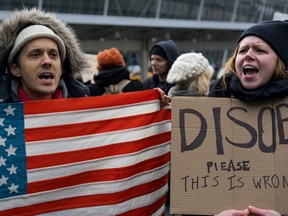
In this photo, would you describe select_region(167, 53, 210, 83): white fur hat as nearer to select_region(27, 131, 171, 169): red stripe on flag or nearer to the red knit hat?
the red knit hat

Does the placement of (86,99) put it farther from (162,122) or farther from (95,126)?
(162,122)

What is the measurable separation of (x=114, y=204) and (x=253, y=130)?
86 centimetres

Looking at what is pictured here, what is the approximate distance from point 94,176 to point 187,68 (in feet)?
6.80

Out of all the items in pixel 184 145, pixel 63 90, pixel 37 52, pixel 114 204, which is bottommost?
pixel 114 204

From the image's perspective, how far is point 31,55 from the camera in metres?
2.95

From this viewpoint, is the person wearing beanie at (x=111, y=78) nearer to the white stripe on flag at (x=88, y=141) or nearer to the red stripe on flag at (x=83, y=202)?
the white stripe on flag at (x=88, y=141)

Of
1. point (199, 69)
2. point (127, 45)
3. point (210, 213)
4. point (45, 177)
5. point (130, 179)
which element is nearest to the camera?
point (210, 213)

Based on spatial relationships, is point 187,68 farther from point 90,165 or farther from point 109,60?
point 90,165

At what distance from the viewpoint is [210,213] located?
261 centimetres

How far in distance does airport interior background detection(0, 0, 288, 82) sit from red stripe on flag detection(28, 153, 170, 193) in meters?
13.7

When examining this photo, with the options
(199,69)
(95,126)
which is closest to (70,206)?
(95,126)

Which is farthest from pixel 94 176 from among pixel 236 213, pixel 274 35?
pixel 274 35

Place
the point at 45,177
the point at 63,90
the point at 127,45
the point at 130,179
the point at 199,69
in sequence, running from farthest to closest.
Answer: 1. the point at 127,45
2. the point at 199,69
3. the point at 63,90
4. the point at 130,179
5. the point at 45,177

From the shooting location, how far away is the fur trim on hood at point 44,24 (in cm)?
299
